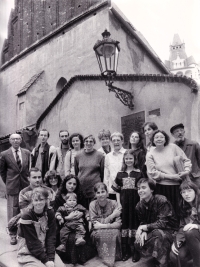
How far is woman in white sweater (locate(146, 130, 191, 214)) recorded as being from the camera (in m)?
3.49

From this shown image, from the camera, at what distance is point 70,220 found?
3.54 m

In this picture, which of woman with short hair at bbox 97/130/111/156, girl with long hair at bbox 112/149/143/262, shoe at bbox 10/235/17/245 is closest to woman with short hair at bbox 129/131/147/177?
girl with long hair at bbox 112/149/143/262

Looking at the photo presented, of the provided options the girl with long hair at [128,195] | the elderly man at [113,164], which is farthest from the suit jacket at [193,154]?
the elderly man at [113,164]

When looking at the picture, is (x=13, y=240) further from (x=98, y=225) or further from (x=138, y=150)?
(x=138, y=150)

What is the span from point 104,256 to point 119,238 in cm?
26

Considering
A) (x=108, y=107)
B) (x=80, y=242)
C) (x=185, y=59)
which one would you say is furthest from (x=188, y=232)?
(x=185, y=59)

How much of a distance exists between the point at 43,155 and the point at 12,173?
1.99ft

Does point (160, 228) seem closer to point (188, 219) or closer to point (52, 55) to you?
point (188, 219)

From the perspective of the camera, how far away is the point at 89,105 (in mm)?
7523

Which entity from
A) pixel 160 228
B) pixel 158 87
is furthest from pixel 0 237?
pixel 158 87

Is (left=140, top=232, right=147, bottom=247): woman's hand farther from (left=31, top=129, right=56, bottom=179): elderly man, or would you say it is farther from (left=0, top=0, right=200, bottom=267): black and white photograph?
(left=31, top=129, right=56, bottom=179): elderly man

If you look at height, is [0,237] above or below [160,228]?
below

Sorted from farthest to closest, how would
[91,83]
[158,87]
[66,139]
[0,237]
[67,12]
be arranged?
[67,12] → [91,83] → [158,87] → [66,139] → [0,237]

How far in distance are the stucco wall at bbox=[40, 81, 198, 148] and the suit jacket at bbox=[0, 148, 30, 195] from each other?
2.84 metres
